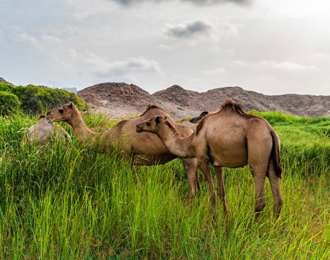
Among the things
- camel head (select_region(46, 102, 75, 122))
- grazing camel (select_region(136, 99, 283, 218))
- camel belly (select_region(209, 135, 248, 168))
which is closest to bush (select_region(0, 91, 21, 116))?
camel head (select_region(46, 102, 75, 122))

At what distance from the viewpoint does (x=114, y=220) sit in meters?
3.33

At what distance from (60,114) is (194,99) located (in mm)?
21951

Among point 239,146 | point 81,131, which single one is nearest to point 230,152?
point 239,146

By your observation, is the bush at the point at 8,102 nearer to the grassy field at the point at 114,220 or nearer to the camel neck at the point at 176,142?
the grassy field at the point at 114,220

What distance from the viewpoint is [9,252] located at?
2.92 m

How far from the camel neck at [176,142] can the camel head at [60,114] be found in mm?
1787

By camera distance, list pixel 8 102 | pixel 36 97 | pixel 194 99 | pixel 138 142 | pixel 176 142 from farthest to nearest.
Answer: pixel 194 99 → pixel 36 97 → pixel 8 102 → pixel 138 142 → pixel 176 142

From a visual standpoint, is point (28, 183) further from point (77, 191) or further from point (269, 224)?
point (269, 224)

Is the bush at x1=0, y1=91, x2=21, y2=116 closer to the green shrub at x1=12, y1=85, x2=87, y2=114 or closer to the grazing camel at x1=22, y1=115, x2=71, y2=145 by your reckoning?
the green shrub at x1=12, y1=85, x2=87, y2=114

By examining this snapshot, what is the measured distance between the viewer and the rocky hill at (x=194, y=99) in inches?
805

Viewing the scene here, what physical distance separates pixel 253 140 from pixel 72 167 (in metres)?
2.28

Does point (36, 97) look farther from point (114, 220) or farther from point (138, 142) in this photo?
point (114, 220)

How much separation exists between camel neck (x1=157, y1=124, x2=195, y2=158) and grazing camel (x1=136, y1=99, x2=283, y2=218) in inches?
0.6

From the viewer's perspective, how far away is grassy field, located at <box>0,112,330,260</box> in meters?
2.93
